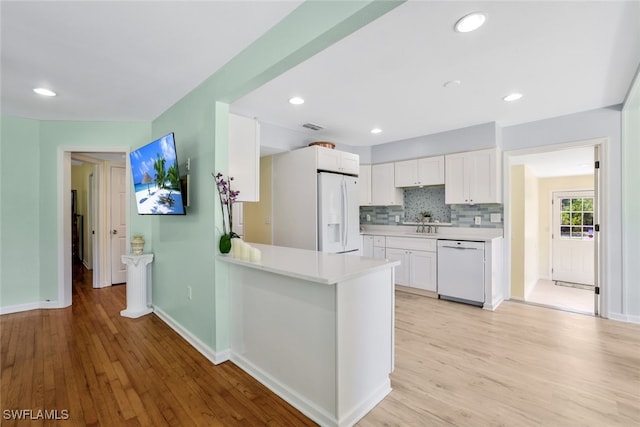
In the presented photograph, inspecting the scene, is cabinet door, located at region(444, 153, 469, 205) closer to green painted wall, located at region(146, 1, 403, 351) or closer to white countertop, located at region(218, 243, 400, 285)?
white countertop, located at region(218, 243, 400, 285)

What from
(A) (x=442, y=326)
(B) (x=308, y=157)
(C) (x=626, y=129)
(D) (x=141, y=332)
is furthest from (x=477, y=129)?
(D) (x=141, y=332)

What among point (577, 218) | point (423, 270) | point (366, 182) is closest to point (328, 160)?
point (366, 182)

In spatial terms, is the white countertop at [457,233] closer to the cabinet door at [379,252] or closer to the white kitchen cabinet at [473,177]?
the cabinet door at [379,252]

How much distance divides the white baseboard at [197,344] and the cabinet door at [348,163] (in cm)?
271

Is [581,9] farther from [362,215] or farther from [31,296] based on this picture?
[31,296]

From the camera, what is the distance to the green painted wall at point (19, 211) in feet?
11.3

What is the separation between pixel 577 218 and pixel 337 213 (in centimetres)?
605

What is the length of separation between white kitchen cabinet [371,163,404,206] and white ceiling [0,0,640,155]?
60.2 inches

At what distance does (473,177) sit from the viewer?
13.1 feet

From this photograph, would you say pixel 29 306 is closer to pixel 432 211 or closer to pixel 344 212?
pixel 344 212

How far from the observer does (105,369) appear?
2256 millimetres

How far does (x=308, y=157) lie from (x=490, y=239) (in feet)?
8.20

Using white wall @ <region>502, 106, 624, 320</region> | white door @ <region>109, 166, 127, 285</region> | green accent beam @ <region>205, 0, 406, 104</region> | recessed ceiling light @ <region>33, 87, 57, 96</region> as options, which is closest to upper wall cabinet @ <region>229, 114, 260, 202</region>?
green accent beam @ <region>205, 0, 406, 104</region>

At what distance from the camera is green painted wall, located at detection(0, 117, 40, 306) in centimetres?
346
